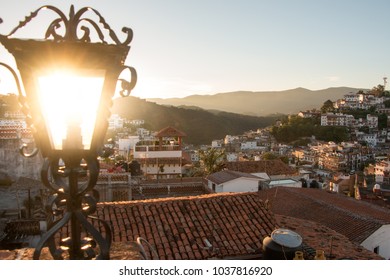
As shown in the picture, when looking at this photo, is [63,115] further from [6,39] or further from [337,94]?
[337,94]

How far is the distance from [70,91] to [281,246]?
9.22 feet

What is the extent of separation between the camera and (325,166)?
3884 cm

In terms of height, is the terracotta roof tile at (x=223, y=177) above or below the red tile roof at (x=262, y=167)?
above

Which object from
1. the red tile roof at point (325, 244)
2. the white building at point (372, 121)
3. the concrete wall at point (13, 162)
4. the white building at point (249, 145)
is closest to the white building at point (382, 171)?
the white building at point (249, 145)

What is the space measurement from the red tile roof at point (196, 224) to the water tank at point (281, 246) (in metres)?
0.55

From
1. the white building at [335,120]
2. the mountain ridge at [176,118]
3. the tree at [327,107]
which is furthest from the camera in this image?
the tree at [327,107]

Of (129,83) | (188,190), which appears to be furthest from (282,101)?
(129,83)

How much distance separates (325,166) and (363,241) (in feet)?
112

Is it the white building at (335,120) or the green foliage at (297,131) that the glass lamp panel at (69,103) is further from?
the white building at (335,120)

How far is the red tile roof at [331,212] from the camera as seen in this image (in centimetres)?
689

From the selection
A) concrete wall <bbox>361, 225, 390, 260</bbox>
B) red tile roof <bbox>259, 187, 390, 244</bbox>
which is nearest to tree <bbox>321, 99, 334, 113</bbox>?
red tile roof <bbox>259, 187, 390, 244</bbox>

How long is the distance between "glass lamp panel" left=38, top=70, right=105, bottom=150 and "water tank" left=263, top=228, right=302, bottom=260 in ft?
8.77

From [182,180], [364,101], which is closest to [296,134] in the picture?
[364,101]

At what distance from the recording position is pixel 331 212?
26.5 feet
